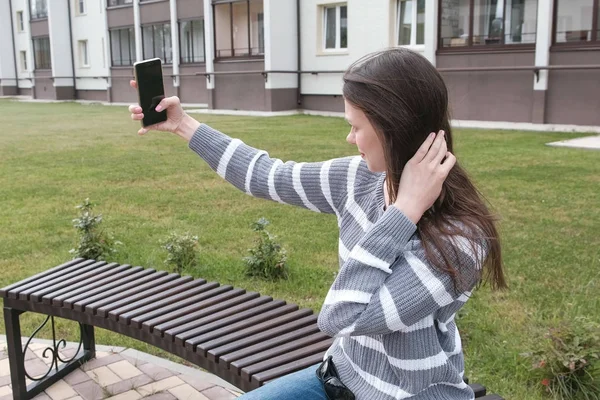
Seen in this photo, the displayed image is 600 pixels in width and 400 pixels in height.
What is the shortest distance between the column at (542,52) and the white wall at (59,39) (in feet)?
97.4

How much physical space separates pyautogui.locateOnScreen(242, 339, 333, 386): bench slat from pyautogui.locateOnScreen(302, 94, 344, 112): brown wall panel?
20.4 metres

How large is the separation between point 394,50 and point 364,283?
0.60m

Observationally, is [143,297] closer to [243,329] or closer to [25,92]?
[243,329]

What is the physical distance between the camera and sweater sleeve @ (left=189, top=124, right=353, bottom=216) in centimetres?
218

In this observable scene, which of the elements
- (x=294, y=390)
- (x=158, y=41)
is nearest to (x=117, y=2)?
(x=158, y=41)

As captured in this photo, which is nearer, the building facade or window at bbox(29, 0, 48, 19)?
the building facade

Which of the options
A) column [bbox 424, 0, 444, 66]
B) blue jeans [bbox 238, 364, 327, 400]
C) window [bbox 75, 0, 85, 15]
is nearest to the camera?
blue jeans [bbox 238, 364, 327, 400]

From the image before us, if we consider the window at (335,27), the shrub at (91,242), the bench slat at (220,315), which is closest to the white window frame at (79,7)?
the window at (335,27)

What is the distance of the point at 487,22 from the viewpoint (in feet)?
60.8

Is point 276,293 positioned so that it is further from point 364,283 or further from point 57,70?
point 57,70

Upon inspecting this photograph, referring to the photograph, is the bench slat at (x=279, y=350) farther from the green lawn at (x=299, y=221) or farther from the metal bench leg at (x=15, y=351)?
the metal bench leg at (x=15, y=351)

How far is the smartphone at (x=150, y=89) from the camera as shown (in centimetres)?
237

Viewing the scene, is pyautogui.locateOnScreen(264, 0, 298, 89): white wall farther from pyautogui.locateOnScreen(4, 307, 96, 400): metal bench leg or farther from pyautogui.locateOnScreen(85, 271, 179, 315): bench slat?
pyautogui.locateOnScreen(85, 271, 179, 315): bench slat

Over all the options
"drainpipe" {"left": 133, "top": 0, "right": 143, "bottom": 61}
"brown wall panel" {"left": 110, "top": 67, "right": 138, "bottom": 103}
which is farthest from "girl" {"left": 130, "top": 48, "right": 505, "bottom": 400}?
"brown wall panel" {"left": 110, "top": 67, "right": 138, "bottom": 103}
